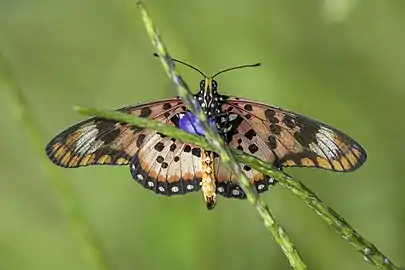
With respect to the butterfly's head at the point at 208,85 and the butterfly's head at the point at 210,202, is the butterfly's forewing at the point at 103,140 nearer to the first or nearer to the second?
the butterfly's head at the point at 208,85

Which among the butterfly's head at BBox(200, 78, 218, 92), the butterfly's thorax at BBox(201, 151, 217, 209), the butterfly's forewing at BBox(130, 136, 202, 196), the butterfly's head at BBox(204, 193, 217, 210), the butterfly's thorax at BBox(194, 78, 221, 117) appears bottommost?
the butterfly's head at BBox(204, 193, 217, 210)

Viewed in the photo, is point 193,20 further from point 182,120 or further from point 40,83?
point 182,120

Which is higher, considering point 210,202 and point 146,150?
point 146,150

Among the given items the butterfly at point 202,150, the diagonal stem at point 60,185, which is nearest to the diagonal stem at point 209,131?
the diagonal stem at point 60,185

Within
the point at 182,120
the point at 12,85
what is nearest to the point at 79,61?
the point at 182,120

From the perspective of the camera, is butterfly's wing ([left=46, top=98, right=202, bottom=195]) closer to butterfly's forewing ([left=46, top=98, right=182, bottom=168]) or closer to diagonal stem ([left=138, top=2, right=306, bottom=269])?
butterfly's forewing ([left=46, top=98, right=182, bottom=168])

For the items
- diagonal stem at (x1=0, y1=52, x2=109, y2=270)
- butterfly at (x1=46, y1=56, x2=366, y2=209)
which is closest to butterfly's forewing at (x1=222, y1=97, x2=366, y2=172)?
butterfly at (x1=46, y1=56, x2=366, y2=209)

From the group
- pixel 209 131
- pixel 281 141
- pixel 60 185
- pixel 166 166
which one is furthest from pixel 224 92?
pixel 209 131

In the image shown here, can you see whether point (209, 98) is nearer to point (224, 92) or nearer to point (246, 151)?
point (246, 151)
